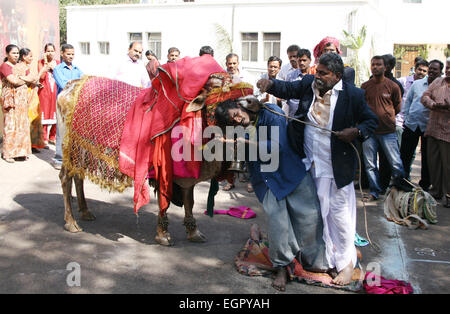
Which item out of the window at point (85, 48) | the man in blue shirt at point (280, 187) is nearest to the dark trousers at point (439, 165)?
the man in blue shirt at point (280, 187)

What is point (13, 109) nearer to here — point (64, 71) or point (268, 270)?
point (64, 71)

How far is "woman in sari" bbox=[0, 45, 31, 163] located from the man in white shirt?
2131mm

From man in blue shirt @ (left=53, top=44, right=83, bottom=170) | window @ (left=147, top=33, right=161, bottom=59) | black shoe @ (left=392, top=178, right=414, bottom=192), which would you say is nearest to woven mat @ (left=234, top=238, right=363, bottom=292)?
black shoe @ (left=392, top=178, right=414, bottom=192)

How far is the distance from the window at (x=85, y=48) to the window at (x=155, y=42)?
11.5 feet

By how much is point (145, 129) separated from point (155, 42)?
1812 cm

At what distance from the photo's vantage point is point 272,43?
1989cm

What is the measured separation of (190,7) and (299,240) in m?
18.2

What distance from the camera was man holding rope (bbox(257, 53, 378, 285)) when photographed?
374 cm

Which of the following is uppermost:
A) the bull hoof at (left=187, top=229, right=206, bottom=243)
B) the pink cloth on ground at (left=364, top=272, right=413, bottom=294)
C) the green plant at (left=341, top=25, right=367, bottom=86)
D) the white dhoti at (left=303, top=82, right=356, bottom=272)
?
the green plant at (left=341, top=25, right=367, bottom=86)

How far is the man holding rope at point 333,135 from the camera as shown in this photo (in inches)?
147

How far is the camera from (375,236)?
5.18m

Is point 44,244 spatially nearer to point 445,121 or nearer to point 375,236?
point 375,236

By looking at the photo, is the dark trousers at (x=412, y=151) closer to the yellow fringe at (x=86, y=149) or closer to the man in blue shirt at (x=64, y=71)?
the yellow fringe at (x=86, y=149)

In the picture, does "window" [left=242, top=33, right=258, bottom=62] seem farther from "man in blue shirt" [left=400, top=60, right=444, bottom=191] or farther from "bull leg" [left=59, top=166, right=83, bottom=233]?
"bull leg" [left=59, top=166, right=83, bottom=233]
